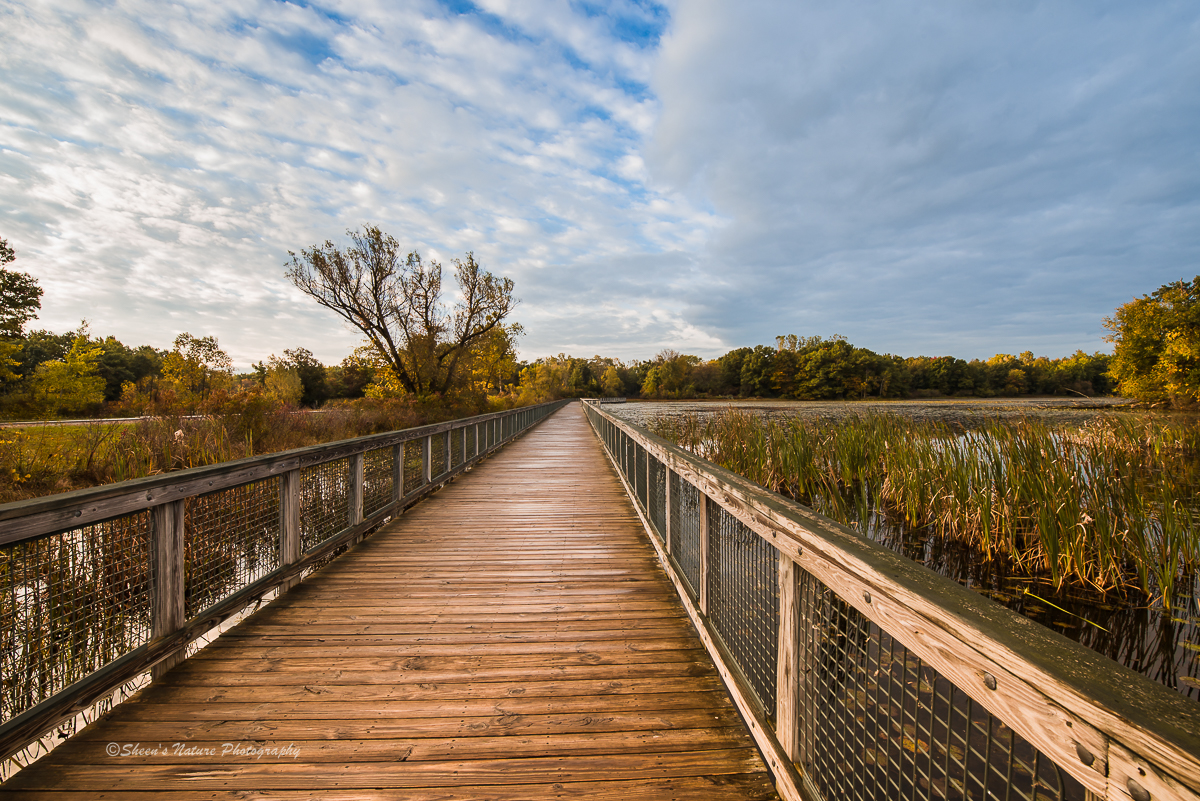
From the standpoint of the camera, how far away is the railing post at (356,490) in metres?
4.29

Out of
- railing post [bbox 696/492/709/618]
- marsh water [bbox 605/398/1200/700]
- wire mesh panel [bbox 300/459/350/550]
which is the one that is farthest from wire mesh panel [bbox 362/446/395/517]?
marsh water [bbox 605/398/1200/700]

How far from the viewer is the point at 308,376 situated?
47.7m

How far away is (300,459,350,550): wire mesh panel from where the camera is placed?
149 inches

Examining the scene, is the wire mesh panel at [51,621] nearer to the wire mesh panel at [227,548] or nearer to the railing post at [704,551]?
the wire mesh panel at [227,548]

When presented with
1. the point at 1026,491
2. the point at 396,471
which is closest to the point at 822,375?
the point at 1026,491

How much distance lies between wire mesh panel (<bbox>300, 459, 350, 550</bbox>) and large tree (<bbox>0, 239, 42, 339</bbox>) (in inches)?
274

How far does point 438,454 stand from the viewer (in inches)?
276

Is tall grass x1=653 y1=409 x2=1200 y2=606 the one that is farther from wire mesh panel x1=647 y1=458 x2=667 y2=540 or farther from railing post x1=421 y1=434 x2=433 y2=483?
railing post x1=421 y1=434 x2=433 y2=483

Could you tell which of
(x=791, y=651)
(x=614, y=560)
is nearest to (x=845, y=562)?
→ (x=791, y=651)

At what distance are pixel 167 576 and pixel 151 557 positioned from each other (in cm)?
14

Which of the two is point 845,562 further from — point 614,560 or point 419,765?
point 614,560

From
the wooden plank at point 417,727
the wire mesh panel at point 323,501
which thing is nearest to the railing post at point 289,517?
the wire mesh panel at point 323,501

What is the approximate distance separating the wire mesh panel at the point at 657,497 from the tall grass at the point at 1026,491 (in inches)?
89.5

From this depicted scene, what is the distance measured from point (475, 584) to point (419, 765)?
1.73 m
